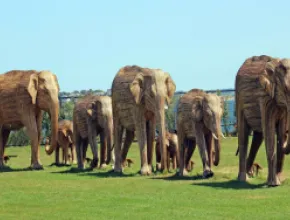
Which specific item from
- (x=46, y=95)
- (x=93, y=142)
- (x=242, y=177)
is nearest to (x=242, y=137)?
(x=242, y=177)

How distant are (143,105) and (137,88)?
59cm

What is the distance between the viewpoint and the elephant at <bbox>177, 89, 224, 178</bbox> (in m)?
25.1

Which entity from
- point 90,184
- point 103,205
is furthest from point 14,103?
point 103,205

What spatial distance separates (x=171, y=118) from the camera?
54.7 meters

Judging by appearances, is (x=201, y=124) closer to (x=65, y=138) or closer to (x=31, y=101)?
(x=31, y=101)

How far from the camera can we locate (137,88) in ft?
→ 90.1

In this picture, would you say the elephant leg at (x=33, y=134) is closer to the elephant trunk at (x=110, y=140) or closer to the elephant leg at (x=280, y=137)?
the elephant trunk at (x=110, y=140)

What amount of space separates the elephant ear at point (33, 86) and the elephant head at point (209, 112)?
21.5ft

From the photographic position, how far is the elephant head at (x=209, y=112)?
25.1m

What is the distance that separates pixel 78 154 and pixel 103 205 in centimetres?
1281

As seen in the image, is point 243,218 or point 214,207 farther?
point 214,207

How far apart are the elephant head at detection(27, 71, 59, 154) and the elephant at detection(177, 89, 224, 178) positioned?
494 cm

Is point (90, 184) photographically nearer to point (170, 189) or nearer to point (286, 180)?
point (170, 189)

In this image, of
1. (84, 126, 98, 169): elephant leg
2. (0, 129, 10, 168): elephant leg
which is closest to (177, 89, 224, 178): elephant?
(84, 126, 98, 169): elephant leg
